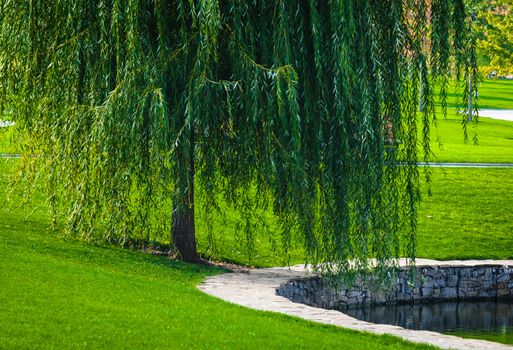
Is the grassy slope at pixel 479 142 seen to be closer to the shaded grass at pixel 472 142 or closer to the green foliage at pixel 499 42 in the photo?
the shaded grass at pixel 472 142

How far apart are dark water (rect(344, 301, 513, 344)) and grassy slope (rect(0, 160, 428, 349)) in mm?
3229

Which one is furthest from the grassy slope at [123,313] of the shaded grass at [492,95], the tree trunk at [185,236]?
the shaded grass at [492,95]

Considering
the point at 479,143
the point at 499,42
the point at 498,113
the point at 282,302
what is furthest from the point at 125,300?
the point at 498,113

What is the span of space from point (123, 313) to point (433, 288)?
772 centimetres

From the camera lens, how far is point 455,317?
15.2m

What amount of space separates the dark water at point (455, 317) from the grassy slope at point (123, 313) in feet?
10.6

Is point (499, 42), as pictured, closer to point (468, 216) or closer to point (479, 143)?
point (479, 143)

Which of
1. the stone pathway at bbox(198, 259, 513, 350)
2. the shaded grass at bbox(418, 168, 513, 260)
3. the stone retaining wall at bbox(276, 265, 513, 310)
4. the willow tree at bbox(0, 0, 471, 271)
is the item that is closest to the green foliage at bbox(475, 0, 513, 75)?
the shaded grass at bbox(418, 168, 513, 260)

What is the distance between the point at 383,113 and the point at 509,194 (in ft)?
37.0

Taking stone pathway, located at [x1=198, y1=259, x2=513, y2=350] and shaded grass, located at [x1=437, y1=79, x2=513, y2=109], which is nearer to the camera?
stone pathway, located at [x1=198, y1=259, x2=513, y2=350]

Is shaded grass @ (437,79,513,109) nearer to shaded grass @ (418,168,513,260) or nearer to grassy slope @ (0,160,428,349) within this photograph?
shaded grass @ (418,168,513,260)

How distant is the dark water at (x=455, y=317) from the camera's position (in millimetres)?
14125

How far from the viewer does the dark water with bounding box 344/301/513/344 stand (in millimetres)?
14125

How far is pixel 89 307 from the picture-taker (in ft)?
32.1
